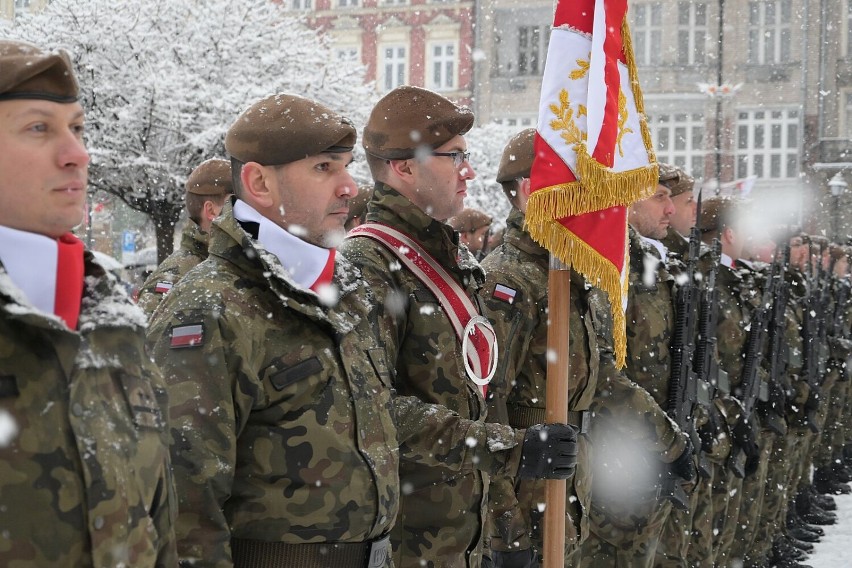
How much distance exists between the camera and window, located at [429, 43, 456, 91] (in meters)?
39.3

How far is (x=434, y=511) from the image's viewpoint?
3.44m

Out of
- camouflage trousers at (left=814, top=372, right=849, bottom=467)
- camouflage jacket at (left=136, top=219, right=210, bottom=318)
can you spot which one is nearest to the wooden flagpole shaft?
camouflage jacket at (left=136, top=219, right=210, bottom=318)

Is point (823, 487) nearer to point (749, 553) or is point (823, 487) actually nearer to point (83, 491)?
point (749, 553)

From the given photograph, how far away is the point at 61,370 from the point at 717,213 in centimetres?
647

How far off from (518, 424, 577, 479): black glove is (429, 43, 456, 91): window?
36.4 m

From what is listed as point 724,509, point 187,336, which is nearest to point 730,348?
point 724,509

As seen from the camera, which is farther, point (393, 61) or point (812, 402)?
point (393, 61)

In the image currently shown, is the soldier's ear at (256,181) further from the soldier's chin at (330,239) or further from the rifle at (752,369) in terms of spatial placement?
the rifle at (752,369)

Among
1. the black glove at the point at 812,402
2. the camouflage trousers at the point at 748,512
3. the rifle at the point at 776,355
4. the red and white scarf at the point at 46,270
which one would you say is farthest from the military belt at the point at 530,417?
the black glove at the point at 812,402

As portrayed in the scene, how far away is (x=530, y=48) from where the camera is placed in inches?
1481

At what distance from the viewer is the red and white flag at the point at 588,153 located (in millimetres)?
3949

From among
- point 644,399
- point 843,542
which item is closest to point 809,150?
point 843,542

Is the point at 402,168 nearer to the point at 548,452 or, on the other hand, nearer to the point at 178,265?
the point at 548,452

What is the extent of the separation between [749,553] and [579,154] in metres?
4.93
